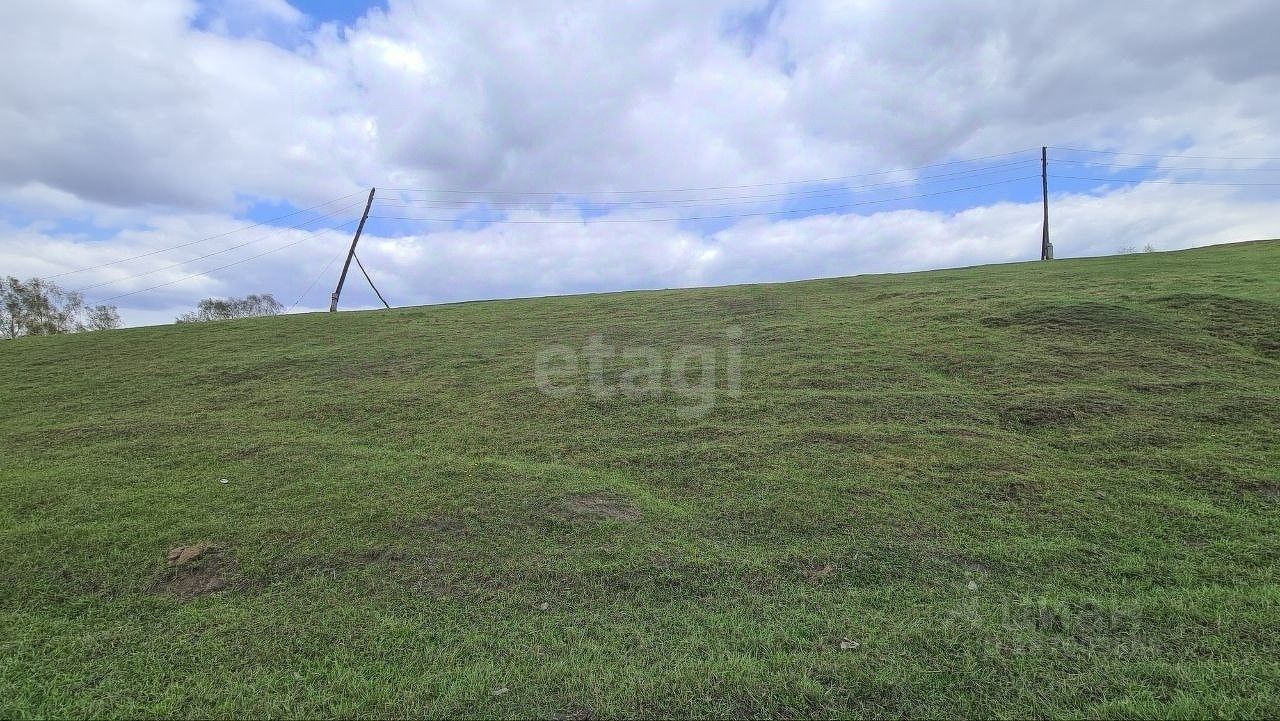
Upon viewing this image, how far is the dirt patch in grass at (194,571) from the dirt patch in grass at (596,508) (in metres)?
2.19

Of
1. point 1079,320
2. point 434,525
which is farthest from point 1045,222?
point 434,525

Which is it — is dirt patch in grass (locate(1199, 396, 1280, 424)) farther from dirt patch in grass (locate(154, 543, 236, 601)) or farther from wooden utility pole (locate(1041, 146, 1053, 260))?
wooden utility pole (locate(1041, 146, 1053, 260))

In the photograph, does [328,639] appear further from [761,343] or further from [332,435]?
[761,343]

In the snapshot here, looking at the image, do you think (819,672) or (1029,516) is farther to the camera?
(1029,516)

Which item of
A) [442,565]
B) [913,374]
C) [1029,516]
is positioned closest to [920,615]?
[1029,516]

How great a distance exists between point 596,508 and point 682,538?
0.80m

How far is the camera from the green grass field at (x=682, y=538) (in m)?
2.72

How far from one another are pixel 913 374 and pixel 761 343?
2.73m

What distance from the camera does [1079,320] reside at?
29.4ft

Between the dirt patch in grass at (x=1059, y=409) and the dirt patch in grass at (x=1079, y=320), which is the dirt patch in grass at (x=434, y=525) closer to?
the dirt patch in grass at (x=1059, y=409)

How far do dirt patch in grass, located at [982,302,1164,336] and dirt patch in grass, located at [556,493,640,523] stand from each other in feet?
24.4

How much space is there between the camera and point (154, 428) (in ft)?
22.1

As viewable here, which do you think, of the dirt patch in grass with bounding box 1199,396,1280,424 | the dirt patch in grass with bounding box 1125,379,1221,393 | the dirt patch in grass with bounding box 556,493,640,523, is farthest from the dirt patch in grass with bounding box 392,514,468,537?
the dirt patch in grass with bounding box 1125,379,1221,393

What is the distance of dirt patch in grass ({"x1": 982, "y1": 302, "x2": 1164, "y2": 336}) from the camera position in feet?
27.6
